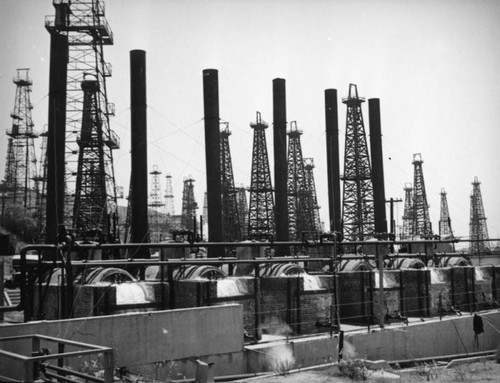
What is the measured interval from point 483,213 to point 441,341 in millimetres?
65540

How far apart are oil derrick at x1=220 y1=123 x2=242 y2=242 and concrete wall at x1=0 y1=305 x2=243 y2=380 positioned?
30.1 meters

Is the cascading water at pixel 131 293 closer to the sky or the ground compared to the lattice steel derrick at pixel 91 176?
closer to the ground

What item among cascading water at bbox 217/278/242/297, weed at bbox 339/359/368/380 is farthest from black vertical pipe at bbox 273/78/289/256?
weed at bbox 339/359/368/380

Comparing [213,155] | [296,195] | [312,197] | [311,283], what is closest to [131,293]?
[311,283]

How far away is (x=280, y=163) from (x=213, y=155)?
7.15 m

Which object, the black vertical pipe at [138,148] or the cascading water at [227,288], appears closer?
the cascading water at [227,288]

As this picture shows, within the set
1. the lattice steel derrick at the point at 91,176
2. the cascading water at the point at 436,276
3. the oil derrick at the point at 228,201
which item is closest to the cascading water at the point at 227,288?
the cascading water at the point at 436,276

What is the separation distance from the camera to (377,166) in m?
38.0

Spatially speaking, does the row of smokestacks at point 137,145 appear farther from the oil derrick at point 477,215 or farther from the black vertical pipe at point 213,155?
the oil derrick at point 477,215

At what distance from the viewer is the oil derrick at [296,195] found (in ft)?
158

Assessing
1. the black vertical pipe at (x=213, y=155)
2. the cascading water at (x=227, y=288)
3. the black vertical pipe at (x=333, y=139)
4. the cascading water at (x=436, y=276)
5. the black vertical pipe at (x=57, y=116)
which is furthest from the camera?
the black vertical pipe at (x=333, y=139)

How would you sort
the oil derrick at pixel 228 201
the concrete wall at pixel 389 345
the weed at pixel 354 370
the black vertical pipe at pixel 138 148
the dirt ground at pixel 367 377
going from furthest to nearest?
the oil derrick at pixel 228 201 < the black vertical pipe at pixel 138 148 < the concrete wall at pixel 389 345 < the weed at pixel 354 370 < the dirt ground at pixel 367 377

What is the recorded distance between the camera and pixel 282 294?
683 inches

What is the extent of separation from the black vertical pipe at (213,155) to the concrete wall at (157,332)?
12.8 metres
